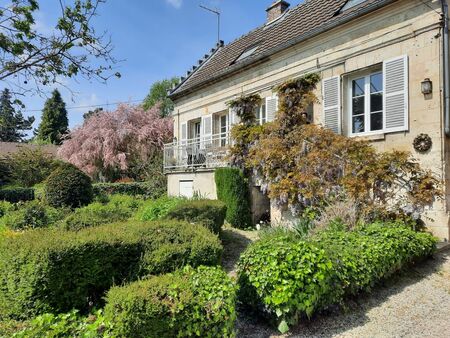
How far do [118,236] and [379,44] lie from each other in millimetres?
7174

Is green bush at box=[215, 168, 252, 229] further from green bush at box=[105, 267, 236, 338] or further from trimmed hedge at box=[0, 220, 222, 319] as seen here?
green bush at box=[105, 267, 236, 338]

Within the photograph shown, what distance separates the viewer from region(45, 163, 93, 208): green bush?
11008mm

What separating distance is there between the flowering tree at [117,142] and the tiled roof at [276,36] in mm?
6783

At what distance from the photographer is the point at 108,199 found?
13.4 m

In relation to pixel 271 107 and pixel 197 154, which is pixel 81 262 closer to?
pixel 271 107

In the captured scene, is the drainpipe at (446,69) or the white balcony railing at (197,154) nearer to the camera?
the drainpipe at (446,69)

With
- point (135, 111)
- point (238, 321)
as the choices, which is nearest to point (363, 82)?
point (238, 321)

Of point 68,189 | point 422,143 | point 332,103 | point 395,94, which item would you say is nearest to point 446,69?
point 395,94

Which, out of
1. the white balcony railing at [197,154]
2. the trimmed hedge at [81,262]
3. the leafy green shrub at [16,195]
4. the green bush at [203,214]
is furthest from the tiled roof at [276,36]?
the leafy green shrub at [16,195]

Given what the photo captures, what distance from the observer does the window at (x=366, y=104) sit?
7904 millimetres

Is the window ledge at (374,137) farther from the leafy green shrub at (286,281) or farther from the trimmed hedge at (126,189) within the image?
the trimmed hedge at (126,189)

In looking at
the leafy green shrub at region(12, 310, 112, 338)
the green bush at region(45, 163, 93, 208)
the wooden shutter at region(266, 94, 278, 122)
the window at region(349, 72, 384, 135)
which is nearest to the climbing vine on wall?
the window at region(349, 72, 384, 135)

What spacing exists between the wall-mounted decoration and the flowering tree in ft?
51.8

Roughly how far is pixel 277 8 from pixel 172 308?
13.1 m
